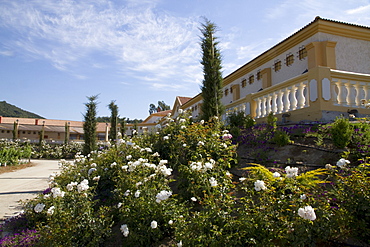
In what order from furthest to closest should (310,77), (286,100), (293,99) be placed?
(286,100), (293,99), (310,77)

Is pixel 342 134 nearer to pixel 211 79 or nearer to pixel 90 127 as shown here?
pixel 211 79

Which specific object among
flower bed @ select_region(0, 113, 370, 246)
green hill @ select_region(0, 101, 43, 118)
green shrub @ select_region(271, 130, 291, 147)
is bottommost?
flower bed @ select_region(0, 113, 370, 246)

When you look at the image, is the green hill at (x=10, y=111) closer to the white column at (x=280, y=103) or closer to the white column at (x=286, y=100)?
the white column at (x=280, y=103)

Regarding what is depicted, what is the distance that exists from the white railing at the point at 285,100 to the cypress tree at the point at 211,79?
148 centimetres

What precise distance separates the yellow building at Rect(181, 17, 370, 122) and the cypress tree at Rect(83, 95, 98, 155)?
26.4 feet

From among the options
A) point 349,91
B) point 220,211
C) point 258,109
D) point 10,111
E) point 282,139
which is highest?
point 10,111

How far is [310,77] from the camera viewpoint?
6.97 m

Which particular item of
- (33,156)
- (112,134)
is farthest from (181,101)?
(33,156)

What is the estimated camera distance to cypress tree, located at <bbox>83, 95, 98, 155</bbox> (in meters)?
14.2

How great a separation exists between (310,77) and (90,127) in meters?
12.0

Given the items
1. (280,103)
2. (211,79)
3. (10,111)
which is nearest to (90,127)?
(211,79)

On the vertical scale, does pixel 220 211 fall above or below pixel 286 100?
below

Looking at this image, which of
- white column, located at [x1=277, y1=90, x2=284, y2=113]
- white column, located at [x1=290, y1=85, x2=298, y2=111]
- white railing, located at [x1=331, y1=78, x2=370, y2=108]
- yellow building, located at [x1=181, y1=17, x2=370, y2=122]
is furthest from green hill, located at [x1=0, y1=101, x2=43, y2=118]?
white railing, located at [x1=331, y1=78, x2=370, y2=108]

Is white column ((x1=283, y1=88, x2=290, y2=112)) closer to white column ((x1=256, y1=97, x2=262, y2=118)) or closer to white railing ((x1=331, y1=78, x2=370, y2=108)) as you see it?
white column ((x1=256, y1=97, x2=262, y2=118))
